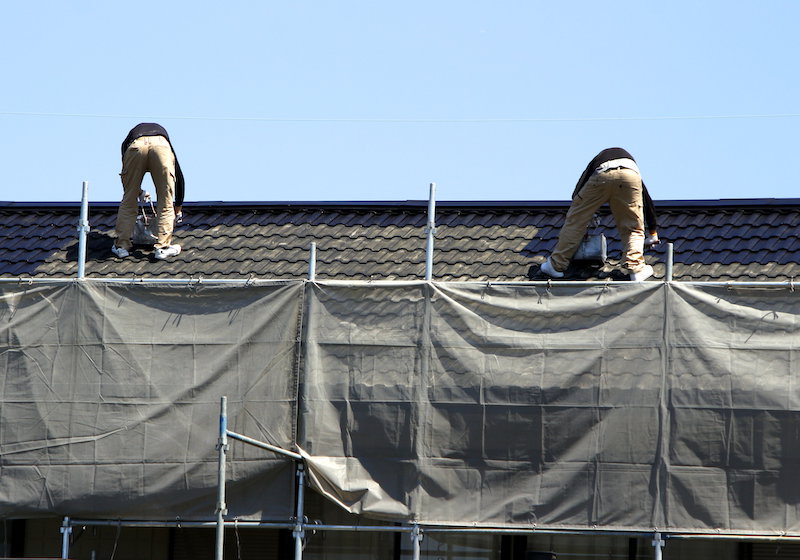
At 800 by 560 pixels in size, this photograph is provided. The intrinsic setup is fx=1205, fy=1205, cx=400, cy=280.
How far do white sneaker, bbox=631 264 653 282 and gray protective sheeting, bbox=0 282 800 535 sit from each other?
29 cm

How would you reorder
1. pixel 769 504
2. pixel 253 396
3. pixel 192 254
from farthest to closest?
pixel 192 254 < pixel 253 396 < pixel 769 504

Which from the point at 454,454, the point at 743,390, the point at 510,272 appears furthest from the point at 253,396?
the point at 743,390

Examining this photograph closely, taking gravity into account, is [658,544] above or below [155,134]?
below

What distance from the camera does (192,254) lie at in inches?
534

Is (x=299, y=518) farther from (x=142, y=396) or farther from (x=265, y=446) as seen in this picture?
(x=142, y=396)

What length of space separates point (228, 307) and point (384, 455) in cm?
218

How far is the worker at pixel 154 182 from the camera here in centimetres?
1349

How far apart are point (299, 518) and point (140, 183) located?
4.55 metres

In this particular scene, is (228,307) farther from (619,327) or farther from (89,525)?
(619,327)

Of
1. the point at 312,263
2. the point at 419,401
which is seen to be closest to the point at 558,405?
the point at 419,401

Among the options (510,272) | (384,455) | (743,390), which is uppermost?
(510,272)

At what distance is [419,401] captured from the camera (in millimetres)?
11688

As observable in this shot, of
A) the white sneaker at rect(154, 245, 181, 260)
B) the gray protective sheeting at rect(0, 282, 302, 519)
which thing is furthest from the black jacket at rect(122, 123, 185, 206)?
the gray protective sheeting at rect(0, 282, 302, 519)

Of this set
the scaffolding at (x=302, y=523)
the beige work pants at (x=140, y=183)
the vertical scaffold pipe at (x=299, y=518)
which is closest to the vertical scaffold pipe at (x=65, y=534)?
the scaffolding at (x=302, y=523)
